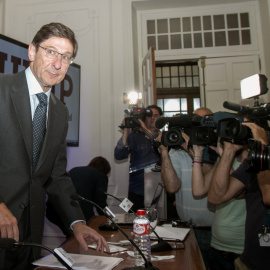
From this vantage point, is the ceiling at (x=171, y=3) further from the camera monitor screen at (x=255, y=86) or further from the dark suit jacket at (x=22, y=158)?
the dark suit jacket at (x=22, y=158)

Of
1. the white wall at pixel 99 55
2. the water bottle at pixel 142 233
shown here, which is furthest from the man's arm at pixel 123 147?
the water bottle at pixel 142 233

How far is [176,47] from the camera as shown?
4.68 metres

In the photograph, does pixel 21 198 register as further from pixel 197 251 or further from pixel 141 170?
pixel 141 170

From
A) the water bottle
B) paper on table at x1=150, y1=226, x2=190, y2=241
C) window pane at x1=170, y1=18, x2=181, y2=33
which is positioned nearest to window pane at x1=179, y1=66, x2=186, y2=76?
window pane at x1=170, y1=18, x2=181, y2=33

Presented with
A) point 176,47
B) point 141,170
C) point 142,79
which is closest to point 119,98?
point 142,79

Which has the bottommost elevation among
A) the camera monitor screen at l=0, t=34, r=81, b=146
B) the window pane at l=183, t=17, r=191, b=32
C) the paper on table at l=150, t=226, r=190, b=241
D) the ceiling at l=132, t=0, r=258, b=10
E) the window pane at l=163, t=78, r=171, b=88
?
the paper on table at l=150, t=226, r=190, b=241

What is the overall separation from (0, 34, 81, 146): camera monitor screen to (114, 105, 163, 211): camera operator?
3.63 feet

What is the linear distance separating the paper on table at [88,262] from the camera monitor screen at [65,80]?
108 inches

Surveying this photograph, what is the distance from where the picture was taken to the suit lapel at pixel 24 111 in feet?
Result: 4.09

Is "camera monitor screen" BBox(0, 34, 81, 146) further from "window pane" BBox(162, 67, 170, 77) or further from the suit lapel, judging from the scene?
"window pane" BBox(162, 67, 170, 77)

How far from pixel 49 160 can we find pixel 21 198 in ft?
0.68

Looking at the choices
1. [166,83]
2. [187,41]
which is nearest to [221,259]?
[187,41]

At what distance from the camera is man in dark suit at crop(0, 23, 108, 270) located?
122 cm

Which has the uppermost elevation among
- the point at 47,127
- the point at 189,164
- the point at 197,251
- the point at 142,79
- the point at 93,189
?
the point at 142,79
